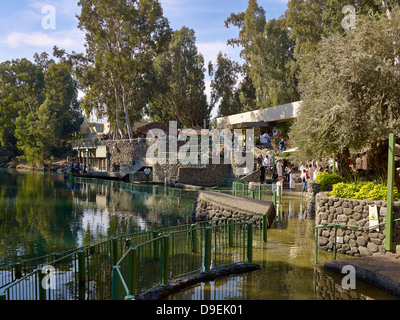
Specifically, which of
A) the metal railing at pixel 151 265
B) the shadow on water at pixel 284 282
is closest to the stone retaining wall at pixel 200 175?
the shadow on water at pixel 284 282

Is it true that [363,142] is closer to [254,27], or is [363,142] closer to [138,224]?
[138,224]

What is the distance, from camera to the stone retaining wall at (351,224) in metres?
9.71

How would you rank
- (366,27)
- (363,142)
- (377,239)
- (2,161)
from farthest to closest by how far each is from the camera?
(2,161)
(366,27)
(363,142)
(377,239)

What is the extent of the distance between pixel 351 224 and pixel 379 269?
2679 millimetres

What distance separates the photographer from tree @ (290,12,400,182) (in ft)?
41.0

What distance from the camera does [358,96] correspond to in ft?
43.1

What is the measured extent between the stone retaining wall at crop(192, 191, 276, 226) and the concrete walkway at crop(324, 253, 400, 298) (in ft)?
15.0

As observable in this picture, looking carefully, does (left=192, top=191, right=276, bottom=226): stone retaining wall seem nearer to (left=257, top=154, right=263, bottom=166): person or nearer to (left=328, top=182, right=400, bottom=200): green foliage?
(left=328, top=182, right=400, bottom=200): green foliage

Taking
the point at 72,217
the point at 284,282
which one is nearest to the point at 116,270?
the point at 284,282

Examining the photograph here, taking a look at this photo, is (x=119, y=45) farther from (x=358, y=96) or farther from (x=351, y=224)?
(x=351, y=224)

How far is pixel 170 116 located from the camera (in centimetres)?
6500

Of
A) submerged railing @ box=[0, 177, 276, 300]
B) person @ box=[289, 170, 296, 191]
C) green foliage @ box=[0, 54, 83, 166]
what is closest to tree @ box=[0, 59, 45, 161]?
green foliage @ box=[0, 54, 83, 166]

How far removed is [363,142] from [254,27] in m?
42.7
